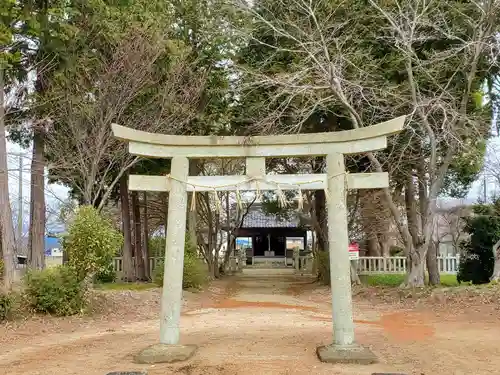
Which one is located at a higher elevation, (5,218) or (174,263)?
(5,218)

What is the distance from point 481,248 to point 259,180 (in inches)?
580

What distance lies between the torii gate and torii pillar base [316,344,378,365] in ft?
0.30

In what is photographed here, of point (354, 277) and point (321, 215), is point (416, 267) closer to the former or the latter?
point (354, 277)

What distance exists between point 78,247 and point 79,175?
6035 mm

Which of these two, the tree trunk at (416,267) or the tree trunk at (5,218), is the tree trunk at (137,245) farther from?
the tree trunk at (416,267)

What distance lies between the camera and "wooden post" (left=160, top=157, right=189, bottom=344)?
7.87m

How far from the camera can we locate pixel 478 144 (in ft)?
53.1

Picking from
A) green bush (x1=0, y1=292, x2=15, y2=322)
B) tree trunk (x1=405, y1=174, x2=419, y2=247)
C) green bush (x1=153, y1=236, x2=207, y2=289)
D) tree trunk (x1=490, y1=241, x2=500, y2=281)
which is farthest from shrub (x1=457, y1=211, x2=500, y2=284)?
green bush (x1=0, y1=292, x2=15, y2=322)

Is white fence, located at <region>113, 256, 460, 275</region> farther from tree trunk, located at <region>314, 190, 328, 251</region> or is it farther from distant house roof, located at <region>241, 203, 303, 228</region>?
distant house roof, located at <region>241, 203, 303, 228</region>

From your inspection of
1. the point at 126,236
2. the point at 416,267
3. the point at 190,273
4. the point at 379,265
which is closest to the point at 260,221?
the point at 379,265

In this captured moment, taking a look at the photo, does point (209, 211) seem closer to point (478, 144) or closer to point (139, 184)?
point (478, 144)

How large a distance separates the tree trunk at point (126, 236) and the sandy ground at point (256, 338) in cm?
510

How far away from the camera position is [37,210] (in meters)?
16.8

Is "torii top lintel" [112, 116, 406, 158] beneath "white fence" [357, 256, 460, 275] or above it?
above
